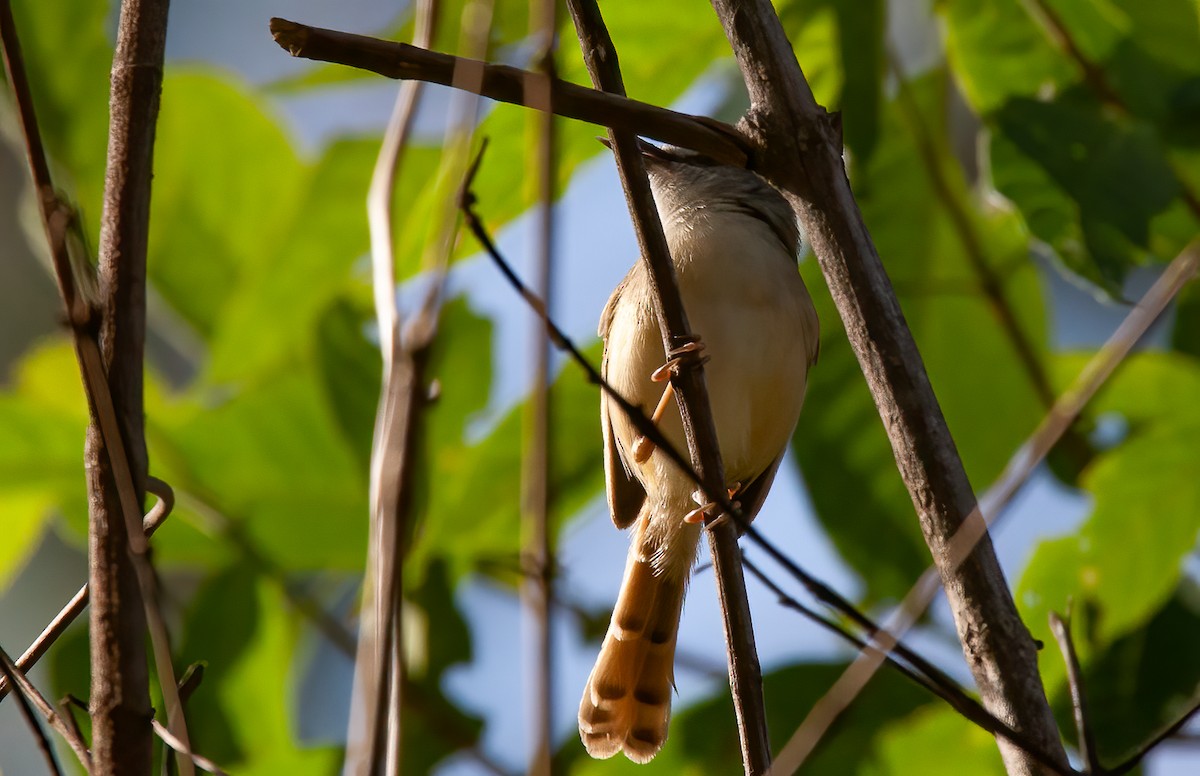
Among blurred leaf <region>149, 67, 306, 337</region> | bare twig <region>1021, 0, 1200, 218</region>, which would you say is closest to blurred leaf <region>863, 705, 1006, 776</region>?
bare twig <region>1021, 0, 1200, 218</region>

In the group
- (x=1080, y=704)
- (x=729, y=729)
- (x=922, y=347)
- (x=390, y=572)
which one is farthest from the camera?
(x=922, y=347)

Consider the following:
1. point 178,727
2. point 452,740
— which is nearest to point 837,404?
point 452,740

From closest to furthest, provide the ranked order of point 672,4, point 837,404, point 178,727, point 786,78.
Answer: point 178,727, point 786,78, point 672,4, point 837,404

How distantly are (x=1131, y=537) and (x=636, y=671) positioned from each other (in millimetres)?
1029

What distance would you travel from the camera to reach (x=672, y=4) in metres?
2.39

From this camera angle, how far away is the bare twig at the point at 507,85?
1158 millimetres

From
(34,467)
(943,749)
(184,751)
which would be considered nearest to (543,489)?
(184,751)

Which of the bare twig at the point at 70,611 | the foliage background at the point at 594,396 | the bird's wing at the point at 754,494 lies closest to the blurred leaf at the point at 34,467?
the foliage background at the point at 594,396

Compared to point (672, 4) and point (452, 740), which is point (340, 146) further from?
point (452, 740)

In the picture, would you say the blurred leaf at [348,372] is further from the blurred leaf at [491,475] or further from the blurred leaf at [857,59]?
the blurred leaf at [857,59]

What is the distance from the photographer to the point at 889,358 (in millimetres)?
1320

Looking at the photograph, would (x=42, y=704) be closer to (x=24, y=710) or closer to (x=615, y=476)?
(x=24, y=710)

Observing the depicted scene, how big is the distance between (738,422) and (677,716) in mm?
620

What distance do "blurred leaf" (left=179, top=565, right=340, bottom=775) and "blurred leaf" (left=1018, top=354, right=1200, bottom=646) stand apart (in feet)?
5.15
